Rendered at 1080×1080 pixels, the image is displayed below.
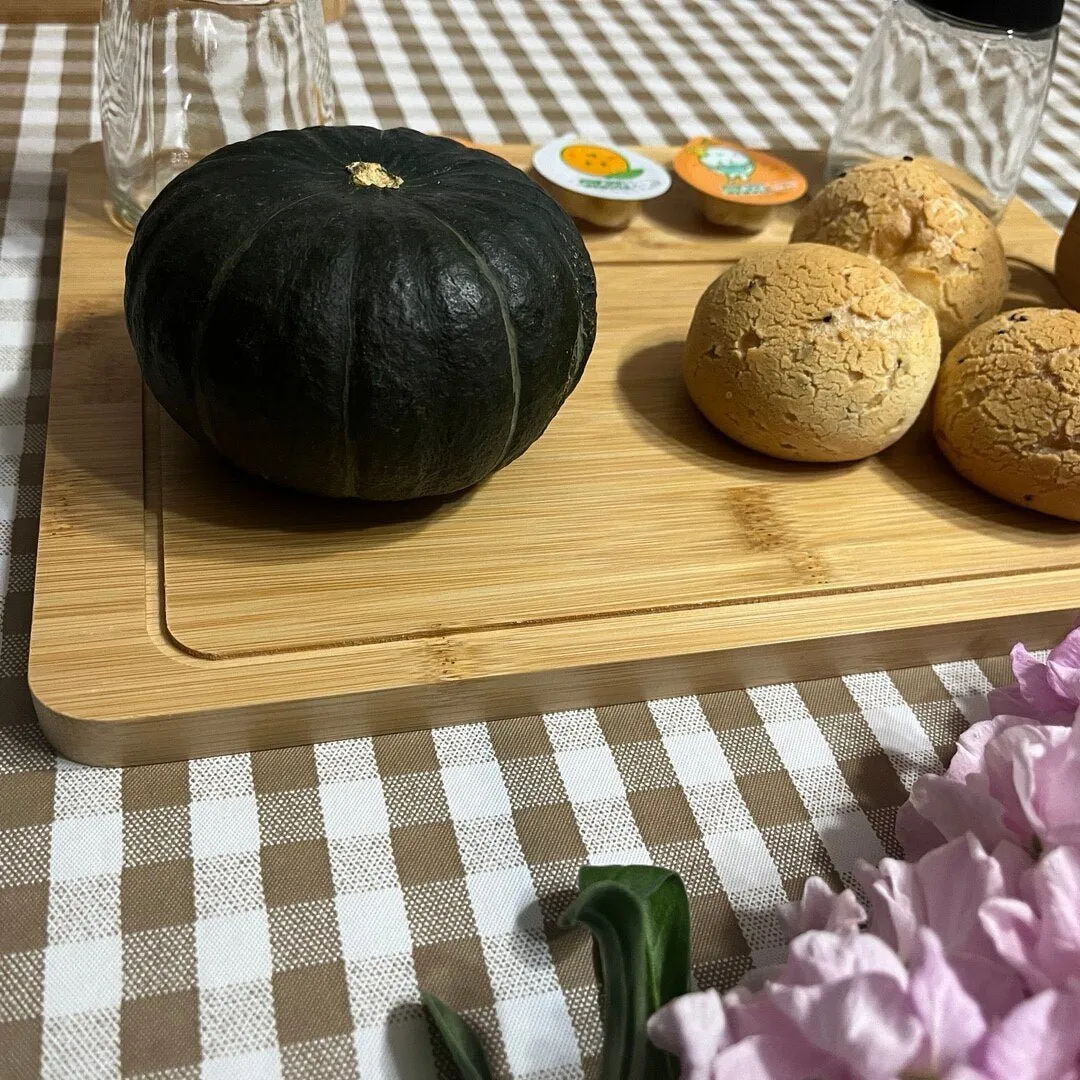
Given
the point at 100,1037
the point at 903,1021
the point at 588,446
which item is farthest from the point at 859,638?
the point at 100,1037

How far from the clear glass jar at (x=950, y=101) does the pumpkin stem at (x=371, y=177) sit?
73 centimetres

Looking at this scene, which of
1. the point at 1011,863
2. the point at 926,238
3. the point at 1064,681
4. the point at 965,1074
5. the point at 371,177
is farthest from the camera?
the point at 926,238

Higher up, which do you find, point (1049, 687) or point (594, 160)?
point (594, 160)

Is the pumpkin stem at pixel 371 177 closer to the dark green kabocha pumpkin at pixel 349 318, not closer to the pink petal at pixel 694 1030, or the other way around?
the dark green kabocha pumpkin at pixel 349 318

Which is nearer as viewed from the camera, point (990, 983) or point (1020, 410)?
point (990, 983)

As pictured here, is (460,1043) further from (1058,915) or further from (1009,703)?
(1009,703)

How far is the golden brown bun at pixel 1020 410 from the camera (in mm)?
792

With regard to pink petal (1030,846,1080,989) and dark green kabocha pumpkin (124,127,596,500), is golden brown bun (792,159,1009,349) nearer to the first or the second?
dark green kabocha pumpkin (124,127,596,500)

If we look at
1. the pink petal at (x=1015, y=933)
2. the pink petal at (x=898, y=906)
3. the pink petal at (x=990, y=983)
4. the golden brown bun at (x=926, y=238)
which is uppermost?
the golden brown bun at (x=926, y=238)

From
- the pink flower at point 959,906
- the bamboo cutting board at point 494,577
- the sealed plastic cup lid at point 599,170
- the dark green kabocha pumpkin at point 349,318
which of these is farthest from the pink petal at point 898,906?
the sealed plastic cup lid at point 599,170

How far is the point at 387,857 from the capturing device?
613 millimetres

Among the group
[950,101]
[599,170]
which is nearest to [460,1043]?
[599,170]

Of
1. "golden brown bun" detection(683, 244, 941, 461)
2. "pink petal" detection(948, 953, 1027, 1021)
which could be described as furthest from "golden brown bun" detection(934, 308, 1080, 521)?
"pink petal" detection(948, 953, 1027, 1021)

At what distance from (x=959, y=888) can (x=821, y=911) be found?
0.22 feet
